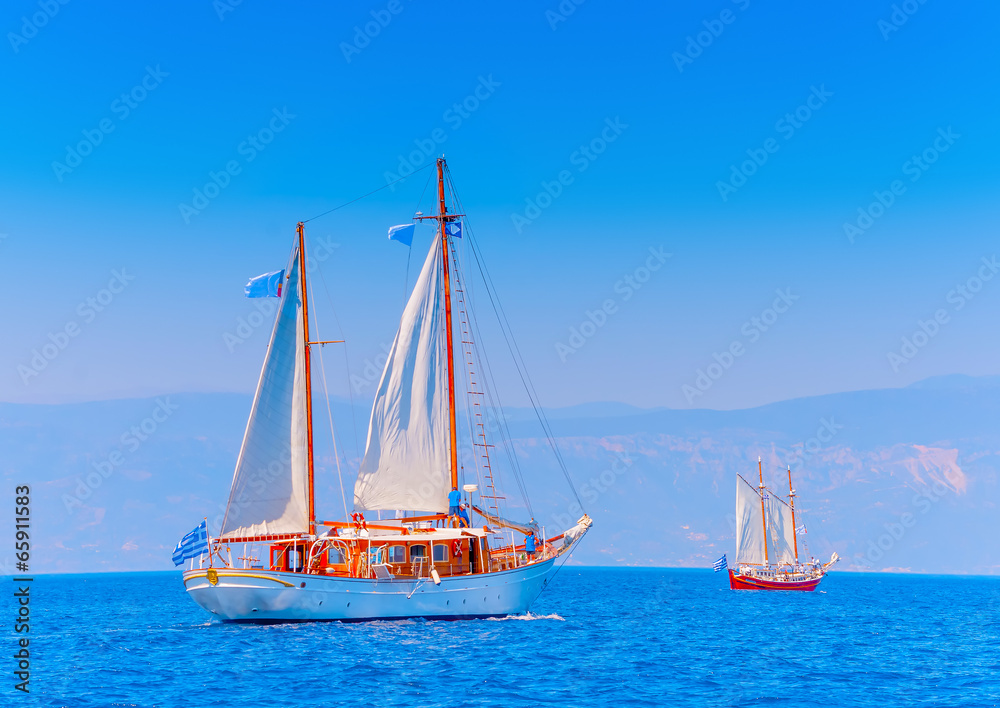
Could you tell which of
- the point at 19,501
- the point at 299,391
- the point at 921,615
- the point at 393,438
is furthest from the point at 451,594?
the point at 921,615

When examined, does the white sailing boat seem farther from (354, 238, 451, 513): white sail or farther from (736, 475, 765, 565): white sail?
(736, 475, 765, 565): white sail

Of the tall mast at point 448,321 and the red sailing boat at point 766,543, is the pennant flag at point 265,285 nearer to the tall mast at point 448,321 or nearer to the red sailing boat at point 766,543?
the tall mast at point 448,321

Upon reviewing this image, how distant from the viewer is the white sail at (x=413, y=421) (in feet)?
173

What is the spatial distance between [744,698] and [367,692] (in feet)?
41.3

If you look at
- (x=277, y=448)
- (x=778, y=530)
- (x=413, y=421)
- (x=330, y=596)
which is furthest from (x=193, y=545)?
(x=778, y=530)

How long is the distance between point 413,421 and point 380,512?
5207 millimetres

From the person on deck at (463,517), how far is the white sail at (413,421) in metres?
0.83

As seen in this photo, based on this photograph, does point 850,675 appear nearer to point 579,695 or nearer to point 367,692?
point 579,695

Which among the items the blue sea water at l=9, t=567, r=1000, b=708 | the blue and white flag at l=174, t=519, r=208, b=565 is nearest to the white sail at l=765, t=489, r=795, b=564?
the blue sea water at l=9, t=567, r=1000, b=708

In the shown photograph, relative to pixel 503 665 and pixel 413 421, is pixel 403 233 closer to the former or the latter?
pixel 413 421

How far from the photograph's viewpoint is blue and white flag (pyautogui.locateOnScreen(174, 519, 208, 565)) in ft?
149

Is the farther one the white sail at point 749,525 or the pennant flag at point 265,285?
the white sail at point 749,525

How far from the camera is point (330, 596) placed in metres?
47.0

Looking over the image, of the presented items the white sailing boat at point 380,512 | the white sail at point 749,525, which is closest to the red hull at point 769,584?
the white sail at point 749,525
